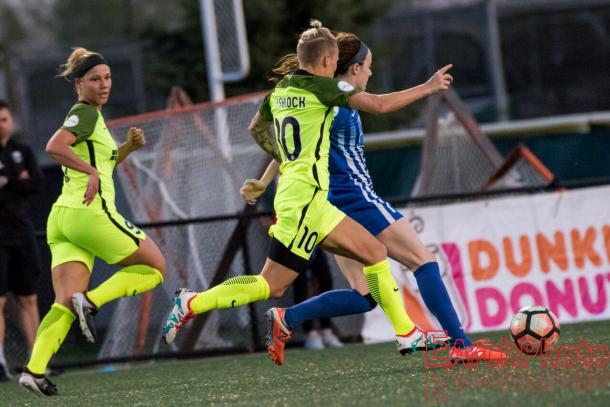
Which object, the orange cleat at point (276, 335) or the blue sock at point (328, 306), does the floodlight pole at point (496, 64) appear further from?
the orange cleat at point (276, 335)

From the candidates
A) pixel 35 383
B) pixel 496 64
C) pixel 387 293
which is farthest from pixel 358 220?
pixel 496 64

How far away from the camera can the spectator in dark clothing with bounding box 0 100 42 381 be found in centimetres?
1033

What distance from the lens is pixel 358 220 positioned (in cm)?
775

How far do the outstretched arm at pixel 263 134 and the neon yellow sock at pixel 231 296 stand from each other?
87 cm

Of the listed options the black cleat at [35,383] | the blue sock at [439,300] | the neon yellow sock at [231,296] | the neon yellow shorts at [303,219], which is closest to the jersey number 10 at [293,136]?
the neon yellow shorts at [303,219]

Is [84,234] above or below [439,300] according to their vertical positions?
above

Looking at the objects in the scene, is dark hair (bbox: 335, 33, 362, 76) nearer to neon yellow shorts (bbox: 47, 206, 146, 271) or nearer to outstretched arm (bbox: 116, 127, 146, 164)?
outstretched arm (bbox: 116, 127, 146, 164)

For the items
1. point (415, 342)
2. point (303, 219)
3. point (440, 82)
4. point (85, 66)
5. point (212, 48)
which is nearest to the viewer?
point (440, 82)

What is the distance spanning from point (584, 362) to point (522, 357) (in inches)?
22.1

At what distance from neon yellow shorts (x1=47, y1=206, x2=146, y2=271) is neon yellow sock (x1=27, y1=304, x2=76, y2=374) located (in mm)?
292

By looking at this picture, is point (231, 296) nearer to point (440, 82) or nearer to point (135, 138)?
point (135, 138)

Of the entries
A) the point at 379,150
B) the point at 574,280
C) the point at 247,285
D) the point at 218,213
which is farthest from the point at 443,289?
the point at 379,150

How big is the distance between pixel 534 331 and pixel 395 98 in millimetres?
1648

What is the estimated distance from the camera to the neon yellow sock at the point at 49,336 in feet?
25.3
